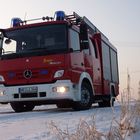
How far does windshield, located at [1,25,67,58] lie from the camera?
38.9ft

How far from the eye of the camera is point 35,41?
12.1 metres

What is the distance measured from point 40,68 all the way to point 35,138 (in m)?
6.01

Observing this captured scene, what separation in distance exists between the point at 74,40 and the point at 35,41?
1.07 metres

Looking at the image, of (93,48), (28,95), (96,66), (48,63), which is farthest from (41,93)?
(93,48)

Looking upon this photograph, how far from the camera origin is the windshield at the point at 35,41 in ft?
38.9

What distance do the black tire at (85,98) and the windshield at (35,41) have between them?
154 cm

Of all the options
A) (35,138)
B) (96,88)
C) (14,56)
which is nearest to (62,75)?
(14,56)

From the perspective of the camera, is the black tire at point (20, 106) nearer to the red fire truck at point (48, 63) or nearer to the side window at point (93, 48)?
the red fire truck at point (48, 63)

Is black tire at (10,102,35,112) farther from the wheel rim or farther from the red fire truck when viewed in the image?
the wheel rim

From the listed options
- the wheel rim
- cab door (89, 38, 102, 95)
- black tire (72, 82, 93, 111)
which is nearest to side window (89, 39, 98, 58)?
cab door (89, 38, 102, 95)

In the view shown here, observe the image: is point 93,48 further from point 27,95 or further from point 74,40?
point 27,95

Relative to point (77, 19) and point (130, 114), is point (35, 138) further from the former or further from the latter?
point (77, 19)

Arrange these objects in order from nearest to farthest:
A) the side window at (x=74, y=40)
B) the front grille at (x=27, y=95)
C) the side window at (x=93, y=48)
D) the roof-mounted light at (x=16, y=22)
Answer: the front grille at (x=27, y=95)
the side window at (x=74, y=40)
the roof-mounted light at (x=16, y=22)
the side window at (x=93, y=48)

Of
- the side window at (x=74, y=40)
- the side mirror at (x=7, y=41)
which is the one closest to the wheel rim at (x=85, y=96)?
the side window at (x=74, y=40)
